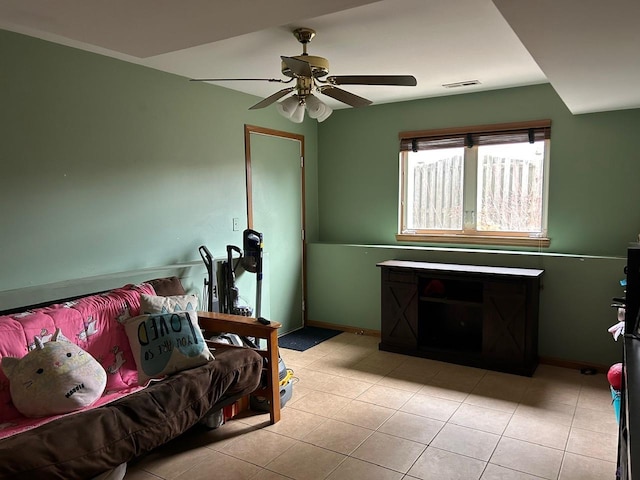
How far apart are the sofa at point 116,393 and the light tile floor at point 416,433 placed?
0.30 meters

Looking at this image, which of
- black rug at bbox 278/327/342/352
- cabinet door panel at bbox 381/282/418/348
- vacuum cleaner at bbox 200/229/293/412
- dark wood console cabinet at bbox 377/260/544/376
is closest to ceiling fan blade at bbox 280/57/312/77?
vacuum cleaner at bbox 200/229/293/412

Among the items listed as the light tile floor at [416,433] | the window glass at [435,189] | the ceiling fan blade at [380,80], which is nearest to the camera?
the light tile floor at [416,433]

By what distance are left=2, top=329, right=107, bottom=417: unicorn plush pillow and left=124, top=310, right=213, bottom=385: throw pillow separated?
1.21ft

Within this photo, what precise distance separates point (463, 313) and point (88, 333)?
10.4 ft

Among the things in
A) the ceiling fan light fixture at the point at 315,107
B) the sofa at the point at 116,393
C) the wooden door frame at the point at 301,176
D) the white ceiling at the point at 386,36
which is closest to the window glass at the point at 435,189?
the white ceiling at the point at 386,36

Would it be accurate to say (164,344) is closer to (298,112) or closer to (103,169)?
(103,169)

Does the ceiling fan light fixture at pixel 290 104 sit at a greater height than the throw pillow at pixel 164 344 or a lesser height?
greater

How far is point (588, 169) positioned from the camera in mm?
3912

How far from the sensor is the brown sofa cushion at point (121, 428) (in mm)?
1715

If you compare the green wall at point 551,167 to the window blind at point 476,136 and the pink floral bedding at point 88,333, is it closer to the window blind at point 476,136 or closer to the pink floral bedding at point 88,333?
the window blind at point 476,136

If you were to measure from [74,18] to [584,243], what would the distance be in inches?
157

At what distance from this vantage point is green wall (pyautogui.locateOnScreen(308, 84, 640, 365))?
12.4 ft

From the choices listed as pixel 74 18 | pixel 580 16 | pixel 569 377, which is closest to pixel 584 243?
pixel 569 377

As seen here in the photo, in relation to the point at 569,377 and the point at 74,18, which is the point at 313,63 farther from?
the point at 569,377
